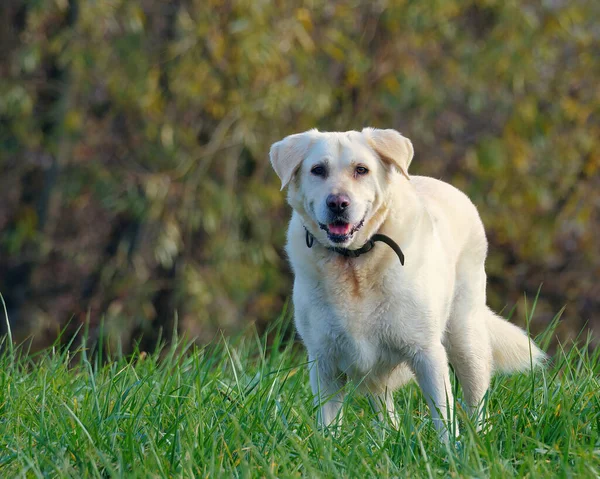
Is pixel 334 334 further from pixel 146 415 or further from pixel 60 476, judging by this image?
pixel 60 476

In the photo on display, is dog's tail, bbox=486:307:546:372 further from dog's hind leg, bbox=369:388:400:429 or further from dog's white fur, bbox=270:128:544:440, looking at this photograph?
dog's hind leg, bbox=369:388:400:429

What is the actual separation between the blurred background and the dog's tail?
12.5 feet

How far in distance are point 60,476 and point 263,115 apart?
5.50m

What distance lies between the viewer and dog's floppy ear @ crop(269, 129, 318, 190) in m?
3.66

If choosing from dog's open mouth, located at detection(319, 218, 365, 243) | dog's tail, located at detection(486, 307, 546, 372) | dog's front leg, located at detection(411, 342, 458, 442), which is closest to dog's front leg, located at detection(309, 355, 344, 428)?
dog's front leg, located at detection(411, 342, 458, 442)

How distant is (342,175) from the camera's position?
140 inches

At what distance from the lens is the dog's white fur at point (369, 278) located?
350 centimetres

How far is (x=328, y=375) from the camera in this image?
11.9 feet

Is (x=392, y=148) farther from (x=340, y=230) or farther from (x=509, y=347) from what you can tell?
(x=509, y=347)

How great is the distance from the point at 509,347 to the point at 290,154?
123 cm

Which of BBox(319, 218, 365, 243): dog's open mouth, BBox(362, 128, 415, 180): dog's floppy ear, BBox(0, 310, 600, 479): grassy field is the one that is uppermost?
BBox(362, 128, 415, 180): dog's floppy ear

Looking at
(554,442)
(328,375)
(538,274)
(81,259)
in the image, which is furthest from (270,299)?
(554,442)

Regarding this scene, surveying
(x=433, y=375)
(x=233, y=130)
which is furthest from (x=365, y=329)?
(x=233, y=130)

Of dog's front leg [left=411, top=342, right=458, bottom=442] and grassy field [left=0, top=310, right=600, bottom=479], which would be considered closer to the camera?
grassy field [left=0, top=310, right=600, bottom=479]
